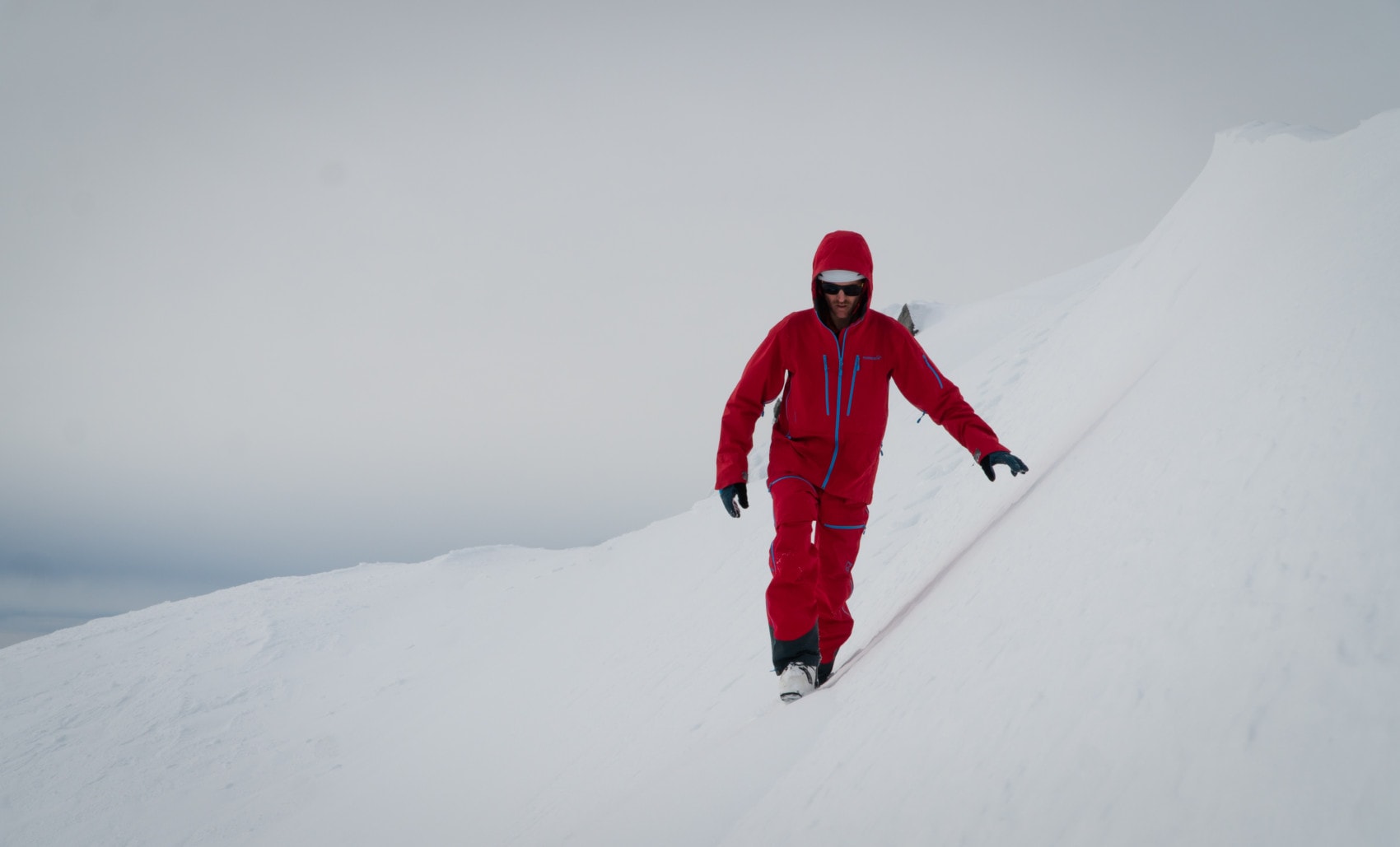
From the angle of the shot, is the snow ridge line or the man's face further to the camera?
the man's face

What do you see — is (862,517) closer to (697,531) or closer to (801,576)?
(801,576)

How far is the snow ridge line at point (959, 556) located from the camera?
340 cm

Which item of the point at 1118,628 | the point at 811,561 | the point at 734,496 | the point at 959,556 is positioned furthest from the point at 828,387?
the point at 1118,628

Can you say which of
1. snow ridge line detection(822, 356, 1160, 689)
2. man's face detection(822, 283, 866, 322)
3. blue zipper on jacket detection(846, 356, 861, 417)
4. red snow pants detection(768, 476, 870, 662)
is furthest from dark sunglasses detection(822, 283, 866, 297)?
snow ridge line detection(822, 356, 1160, 689)

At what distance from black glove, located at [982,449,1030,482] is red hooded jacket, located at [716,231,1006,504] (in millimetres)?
119

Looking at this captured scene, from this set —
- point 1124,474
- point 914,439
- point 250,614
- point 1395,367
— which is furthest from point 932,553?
point 250,614

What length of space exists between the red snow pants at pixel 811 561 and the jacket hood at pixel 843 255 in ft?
3.17

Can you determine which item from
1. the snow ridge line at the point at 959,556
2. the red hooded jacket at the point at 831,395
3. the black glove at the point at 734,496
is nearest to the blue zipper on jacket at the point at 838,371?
the red hooded jacket at the point at 831,395

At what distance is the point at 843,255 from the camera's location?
3559 millimetres

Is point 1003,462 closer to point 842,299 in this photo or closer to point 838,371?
point 838,371

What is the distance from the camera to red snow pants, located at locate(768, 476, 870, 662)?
3512 millimetres

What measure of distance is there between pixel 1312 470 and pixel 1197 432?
53cm

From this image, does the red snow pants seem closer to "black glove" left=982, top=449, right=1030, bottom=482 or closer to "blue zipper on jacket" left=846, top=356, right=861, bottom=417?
"blue zipper on jacket" left=846, top=356, right=861, bottom=417

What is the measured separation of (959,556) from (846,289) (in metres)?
1.34
